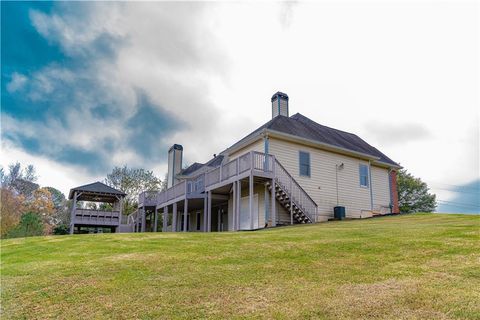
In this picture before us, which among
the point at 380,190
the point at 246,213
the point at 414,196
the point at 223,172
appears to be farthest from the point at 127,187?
the point at 414,196

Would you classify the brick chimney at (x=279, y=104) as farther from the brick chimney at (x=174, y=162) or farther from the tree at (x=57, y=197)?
the tree at (x=57, y=197)

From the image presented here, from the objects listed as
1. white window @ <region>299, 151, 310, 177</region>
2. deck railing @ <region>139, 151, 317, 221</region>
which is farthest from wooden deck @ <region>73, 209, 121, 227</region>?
white window @ <region>299, 151, 310, 177</region>

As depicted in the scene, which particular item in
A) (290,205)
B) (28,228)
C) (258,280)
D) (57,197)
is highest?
(57,197)

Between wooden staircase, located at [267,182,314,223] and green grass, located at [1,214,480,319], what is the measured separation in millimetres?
8705

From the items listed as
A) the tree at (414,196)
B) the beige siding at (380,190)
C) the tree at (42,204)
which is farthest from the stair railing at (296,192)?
the tree at (42,204)

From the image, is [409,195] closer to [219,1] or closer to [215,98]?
[215,98]

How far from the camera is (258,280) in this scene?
5.50 metres

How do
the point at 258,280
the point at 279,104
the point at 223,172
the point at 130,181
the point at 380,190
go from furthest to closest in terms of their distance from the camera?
the point at 130,181
the point at 380,190
the point at 279,104
the point at 223,172
the point at 258,280

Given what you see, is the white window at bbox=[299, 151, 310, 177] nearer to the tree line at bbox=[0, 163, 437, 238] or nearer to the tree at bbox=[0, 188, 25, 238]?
the tree at bbox=[0, 188, 25, 238]

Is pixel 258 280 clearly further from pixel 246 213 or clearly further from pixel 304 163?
pixel 304 163

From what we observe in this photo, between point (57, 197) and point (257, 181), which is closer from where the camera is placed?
point (257, 181)

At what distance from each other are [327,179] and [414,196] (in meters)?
28.7

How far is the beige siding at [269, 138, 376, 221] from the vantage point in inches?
730

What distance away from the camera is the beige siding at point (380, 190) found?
2255 cm
